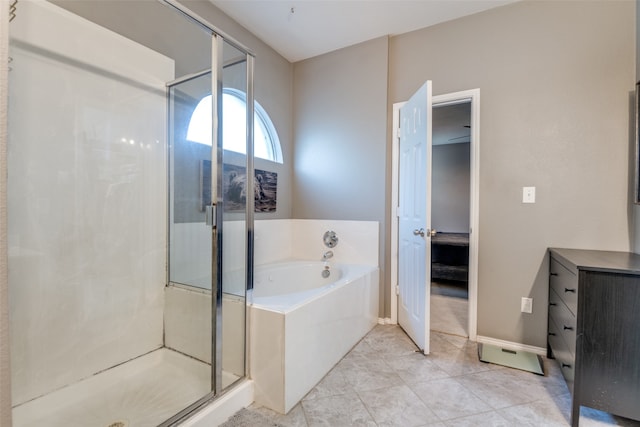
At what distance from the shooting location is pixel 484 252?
7.41ft

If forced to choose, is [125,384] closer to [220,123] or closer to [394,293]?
[220,123]

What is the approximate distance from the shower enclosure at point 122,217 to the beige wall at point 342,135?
4.19ft

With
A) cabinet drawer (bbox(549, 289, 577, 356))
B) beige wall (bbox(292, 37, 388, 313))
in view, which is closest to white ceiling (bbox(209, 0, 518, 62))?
beige wall (bbox(292, 37, 388, 313))

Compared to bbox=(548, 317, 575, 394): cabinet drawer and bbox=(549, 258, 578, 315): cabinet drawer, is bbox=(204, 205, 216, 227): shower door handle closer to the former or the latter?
bbox=(549, 258, 578, 315): cabinet drawer

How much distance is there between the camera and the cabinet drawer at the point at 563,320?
4.85 feet

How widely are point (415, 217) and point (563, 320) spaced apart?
106 cm

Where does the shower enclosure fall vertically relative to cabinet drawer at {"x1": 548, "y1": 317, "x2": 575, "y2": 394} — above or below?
above

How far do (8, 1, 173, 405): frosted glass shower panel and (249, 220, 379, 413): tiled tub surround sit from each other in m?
0.84

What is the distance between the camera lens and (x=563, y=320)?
5.52ft

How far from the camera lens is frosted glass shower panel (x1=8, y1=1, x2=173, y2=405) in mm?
1344

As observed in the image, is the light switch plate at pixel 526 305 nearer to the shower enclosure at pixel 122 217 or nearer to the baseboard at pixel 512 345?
the baseboard at pixel 512 345

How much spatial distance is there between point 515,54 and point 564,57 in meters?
0.30

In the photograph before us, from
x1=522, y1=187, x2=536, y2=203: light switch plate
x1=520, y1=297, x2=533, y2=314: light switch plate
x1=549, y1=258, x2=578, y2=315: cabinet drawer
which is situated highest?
x1=522, y1=187, x2=536, y2=203: light switch plate

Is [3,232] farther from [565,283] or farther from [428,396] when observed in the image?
[565,283]
